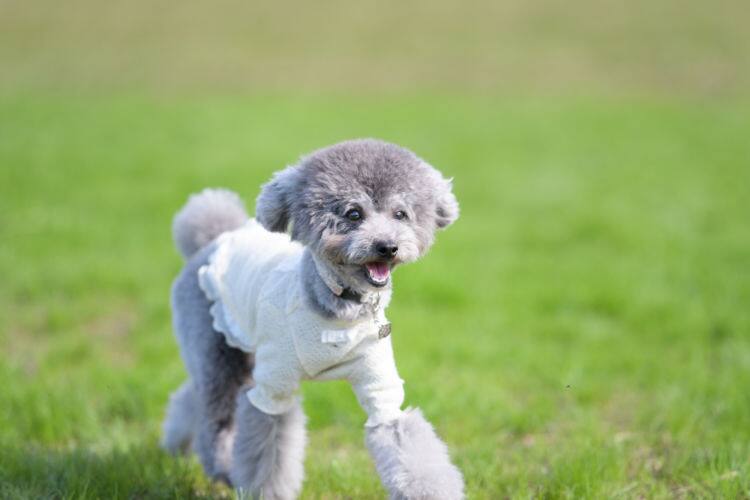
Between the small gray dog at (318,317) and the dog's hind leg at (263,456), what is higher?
the small gray dog at (318,317)

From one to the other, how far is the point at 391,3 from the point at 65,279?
992 inches

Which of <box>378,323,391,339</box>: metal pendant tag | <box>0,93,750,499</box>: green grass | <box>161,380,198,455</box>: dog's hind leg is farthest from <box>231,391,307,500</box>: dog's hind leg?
<box>161,380,198,455</box>: dog's hind leg

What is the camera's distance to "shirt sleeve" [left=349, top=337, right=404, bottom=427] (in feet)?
10.4

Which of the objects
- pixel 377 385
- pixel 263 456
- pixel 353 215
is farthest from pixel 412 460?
pixel 353 215

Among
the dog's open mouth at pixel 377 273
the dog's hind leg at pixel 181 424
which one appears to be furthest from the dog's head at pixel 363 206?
the dog's hind leg at pixel 181 424

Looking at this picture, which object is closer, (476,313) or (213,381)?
(213,381)

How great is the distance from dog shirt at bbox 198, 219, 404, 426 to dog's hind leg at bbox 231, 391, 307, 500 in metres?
0.08

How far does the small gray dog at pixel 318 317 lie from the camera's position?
9.87 ft

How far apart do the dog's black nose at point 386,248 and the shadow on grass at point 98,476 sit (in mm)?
1510

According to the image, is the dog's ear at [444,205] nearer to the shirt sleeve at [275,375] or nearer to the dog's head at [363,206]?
the dog's head at [363,206]

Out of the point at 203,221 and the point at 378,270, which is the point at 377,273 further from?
the point at 203,221

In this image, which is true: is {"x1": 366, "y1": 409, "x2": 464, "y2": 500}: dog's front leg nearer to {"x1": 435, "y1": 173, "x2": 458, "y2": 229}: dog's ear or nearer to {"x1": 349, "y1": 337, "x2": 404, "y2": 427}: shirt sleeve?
{"x1": 349, "y1": 337, "x2": 404, "y2": 427}: shirt sleeve

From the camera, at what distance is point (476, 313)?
6.82m

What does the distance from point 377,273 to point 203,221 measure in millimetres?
1591
